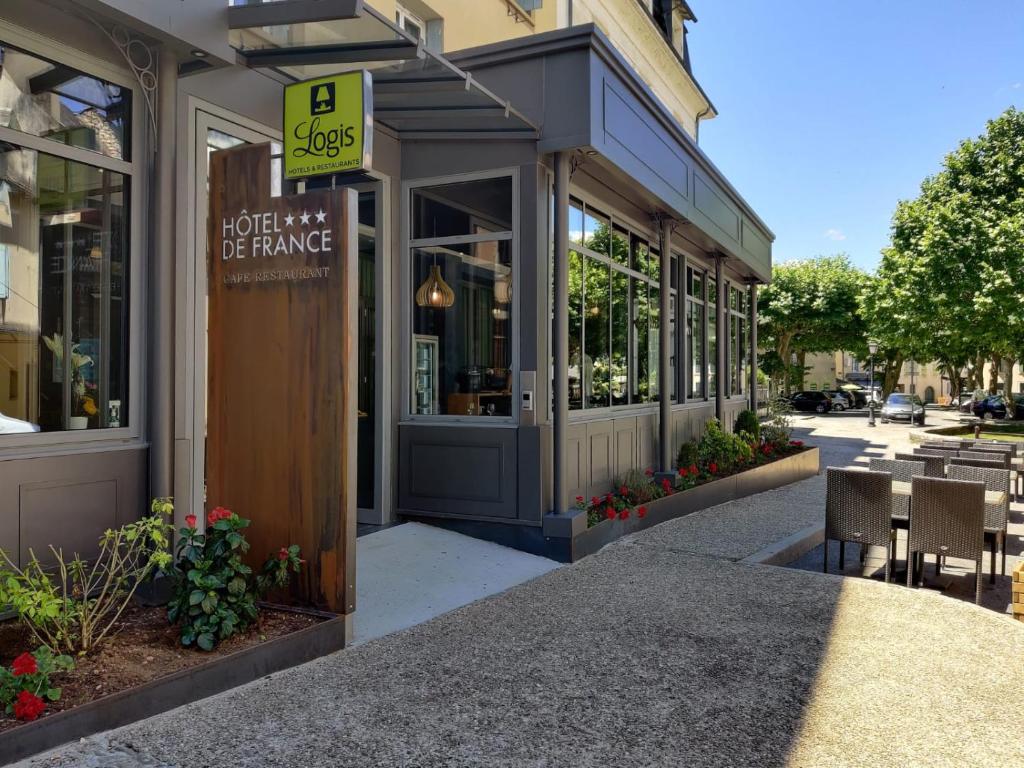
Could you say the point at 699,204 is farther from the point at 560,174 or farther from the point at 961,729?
the point at 961,729

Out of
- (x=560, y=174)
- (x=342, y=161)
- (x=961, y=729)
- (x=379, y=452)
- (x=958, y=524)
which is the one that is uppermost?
→ (x=560, y=174)

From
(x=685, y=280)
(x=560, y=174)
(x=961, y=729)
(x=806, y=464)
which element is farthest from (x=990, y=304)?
(x=961, y=729)

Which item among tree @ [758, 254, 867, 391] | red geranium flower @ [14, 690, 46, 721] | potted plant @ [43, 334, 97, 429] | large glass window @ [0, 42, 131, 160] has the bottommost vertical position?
red geranium flower @ [14, 690, 46, 721]

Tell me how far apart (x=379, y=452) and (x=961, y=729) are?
502cm

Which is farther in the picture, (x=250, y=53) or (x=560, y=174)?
(x=560, y=174)

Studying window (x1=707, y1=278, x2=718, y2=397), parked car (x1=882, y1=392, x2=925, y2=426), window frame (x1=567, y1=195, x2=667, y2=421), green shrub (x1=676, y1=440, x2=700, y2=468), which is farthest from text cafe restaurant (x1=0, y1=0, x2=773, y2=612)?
parked car (x1=882, y1=392, x2=925, y2=426)

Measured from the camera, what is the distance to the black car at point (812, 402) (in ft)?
153

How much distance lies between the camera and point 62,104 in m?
4.68

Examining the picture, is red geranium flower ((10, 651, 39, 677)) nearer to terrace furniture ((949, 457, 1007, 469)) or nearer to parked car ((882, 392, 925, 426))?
terrace furniture ((949, 457, 1007, 469))

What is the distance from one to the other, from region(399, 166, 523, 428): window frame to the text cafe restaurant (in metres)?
0.02

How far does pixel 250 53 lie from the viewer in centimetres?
528

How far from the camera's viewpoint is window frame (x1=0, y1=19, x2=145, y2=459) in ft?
14.9

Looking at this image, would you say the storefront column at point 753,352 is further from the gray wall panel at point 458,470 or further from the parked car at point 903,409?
the parked car at point 903,409

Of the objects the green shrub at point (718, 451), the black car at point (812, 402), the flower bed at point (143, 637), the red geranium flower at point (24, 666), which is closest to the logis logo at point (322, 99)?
the flower bed at point (143, 637)
